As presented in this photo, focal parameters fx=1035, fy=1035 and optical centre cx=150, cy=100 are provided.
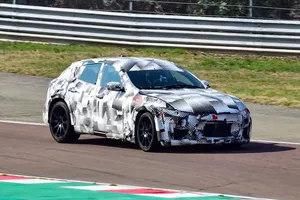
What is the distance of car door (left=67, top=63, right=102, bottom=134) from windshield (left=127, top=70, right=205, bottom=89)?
75cm

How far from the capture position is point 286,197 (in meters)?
11.4

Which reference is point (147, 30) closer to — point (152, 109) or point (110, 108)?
point (110, 108)

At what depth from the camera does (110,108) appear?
16.3m

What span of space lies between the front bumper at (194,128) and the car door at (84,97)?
1.86 m

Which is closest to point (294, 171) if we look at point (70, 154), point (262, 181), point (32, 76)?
point (262, 181)

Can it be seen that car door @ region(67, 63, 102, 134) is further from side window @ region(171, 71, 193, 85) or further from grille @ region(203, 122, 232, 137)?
grille @ region(203, 122, 232, 137)

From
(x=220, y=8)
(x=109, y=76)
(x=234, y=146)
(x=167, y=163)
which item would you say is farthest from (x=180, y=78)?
(x=220, y=8)

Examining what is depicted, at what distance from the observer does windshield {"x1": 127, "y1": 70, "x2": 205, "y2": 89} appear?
16.3 meters

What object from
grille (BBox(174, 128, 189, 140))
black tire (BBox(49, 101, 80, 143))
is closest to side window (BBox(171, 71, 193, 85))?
grille (BBox(174, 128, 189, 140))

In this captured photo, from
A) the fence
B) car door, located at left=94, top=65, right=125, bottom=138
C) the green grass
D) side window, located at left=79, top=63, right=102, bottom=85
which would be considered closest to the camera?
car door, located at left=94, top=65, right=125, bottom=138

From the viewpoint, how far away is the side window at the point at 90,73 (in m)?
17.0

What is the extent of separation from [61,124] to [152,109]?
243 cm

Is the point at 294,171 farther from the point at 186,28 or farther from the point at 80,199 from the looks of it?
the point at 186,28

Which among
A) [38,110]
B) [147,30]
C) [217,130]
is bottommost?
[38,110]
